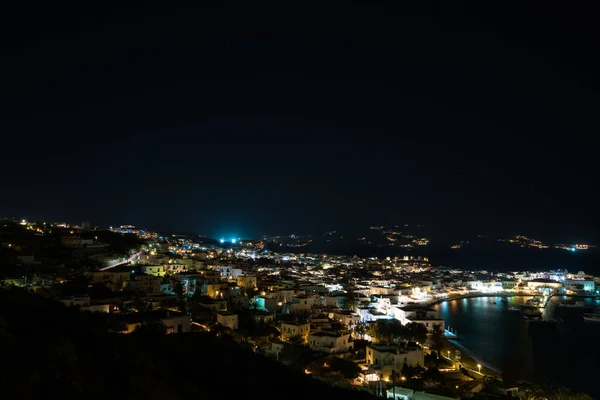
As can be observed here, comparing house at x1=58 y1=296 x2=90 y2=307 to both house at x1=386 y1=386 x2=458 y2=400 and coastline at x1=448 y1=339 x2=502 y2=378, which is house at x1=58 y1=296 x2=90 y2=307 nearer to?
house at x1=386 y1=386 x2=458 y2=400

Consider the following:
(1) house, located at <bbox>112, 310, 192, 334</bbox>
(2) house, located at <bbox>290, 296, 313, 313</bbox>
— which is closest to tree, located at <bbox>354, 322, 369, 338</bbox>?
(2) house, located at <bbox>290, 296, 313, 313</bbox>

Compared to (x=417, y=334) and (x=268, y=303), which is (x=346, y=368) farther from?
(x=268, y=303)

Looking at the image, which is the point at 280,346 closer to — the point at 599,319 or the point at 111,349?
the point at 111,349

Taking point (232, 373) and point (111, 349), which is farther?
point (232, 373)

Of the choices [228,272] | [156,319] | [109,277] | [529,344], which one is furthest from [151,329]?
[228,272]

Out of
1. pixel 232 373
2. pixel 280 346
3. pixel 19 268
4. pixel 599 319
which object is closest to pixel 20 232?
pixel 19 268
